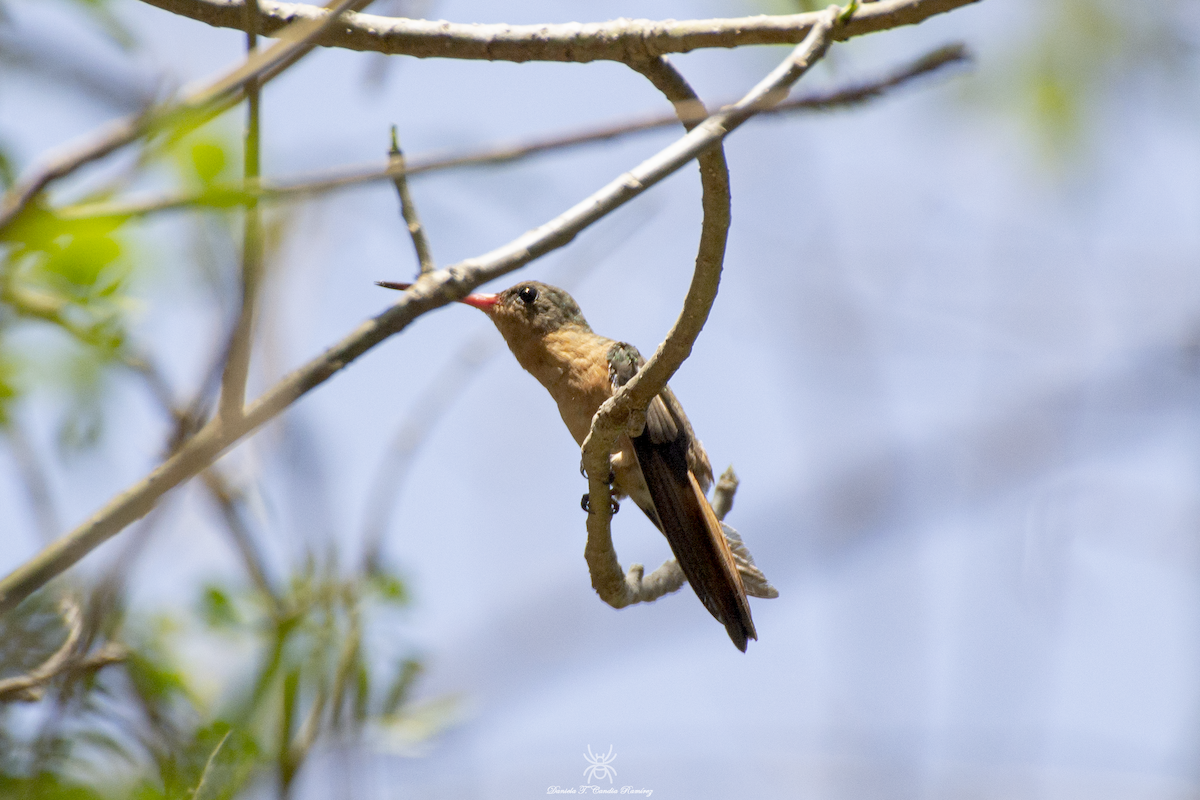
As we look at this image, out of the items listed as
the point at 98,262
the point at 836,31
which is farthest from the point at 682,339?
the point at 98,262

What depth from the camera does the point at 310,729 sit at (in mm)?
3443

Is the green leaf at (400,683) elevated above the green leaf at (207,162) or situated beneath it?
situated beneath

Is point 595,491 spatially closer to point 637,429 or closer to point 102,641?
point 637,429

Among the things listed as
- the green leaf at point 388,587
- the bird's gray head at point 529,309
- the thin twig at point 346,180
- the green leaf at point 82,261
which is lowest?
the thin twig at point 346,180

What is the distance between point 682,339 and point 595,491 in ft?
2.90

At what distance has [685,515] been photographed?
15.6 feet

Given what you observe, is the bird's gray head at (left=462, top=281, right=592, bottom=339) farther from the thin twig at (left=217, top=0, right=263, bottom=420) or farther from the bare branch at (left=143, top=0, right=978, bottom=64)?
the thin twig at (left=217, top=0, right=263, bottom=420)

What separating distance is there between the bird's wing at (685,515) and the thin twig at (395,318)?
1.96 meters

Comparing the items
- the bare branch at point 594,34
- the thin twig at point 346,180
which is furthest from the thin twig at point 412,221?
the thin twig at point 346,180

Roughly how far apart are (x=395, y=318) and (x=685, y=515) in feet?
8.68

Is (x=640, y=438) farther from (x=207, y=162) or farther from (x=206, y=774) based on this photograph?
(x=206, y=774)

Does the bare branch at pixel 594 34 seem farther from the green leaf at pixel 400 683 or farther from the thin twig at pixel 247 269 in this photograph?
the green leaf at pixel 400 683

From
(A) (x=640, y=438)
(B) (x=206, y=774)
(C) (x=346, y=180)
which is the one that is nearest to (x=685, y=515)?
(A) (x=640, y=438)

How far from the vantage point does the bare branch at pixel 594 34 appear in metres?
3.26
